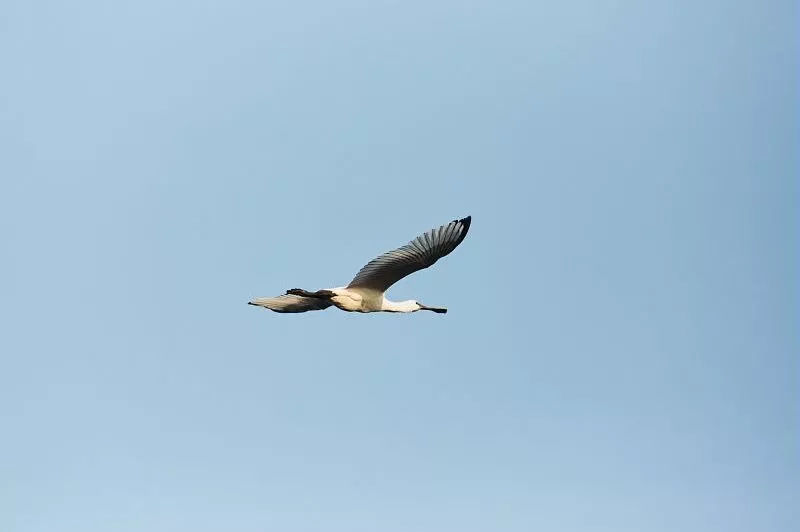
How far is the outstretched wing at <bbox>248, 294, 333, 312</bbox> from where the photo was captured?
119 feet

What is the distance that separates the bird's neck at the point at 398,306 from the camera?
36812 mm

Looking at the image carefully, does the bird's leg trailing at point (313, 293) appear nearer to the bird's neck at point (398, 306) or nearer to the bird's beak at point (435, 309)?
the bird's neck at point (398, 306)

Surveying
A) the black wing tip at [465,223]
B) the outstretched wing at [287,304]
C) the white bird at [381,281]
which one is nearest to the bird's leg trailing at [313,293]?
the white bird at [381,281]

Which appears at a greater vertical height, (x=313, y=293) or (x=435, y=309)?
(x=435, y=309)

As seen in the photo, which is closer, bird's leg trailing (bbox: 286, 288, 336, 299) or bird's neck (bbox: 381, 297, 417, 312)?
bird's leg trailing (bbox: 286, 288, 336, 299)

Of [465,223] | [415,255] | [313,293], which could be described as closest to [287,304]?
[313,293]

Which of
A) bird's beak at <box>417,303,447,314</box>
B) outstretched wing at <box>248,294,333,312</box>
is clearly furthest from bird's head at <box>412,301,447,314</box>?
outstretched wing at <box>248,294,333,312</box>

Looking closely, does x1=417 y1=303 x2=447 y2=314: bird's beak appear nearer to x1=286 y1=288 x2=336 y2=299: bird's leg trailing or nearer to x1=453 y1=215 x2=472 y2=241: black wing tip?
x1=286 y1=288 x2=336 y2=299: bird's leg trailing

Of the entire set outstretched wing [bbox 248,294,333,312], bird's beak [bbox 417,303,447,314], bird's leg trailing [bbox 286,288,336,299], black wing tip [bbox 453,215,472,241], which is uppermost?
bird's beak [bbox 417,303,447,314]

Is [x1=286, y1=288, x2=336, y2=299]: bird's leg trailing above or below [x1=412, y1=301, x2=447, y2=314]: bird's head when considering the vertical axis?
below

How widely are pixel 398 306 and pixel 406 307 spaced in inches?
13.9

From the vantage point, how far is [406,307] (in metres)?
37.7

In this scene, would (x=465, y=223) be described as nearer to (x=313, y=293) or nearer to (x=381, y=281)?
(x=381, y=281)

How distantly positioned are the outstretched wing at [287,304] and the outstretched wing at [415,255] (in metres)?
1.57
